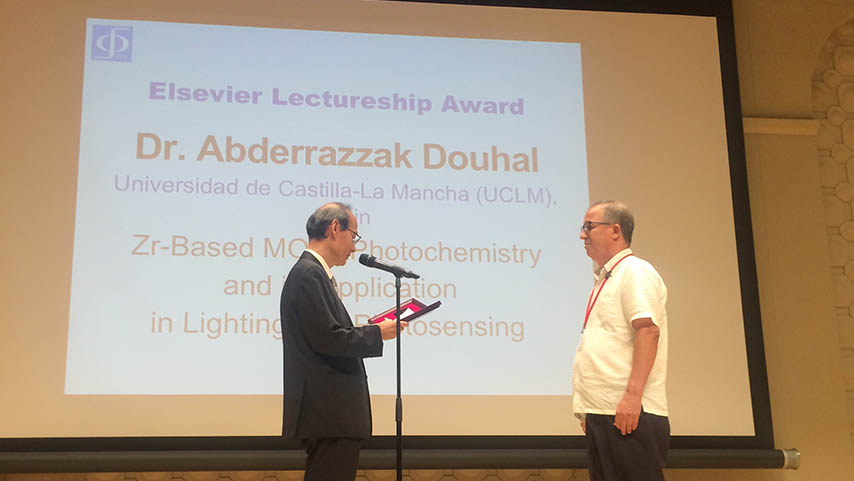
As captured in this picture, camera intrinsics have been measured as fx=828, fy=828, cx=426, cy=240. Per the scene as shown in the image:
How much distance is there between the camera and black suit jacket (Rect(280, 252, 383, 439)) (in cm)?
255

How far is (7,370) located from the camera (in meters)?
3.67

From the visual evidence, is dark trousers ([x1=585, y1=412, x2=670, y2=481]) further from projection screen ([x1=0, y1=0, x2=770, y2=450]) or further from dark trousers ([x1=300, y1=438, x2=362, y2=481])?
projection screen ([x1=0, y1=0, x2=770, y2=450])

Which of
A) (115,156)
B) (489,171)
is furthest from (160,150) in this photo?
(489,171)

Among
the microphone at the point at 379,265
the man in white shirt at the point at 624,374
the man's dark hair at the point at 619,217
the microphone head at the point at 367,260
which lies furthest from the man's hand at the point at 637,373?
the microphone head at the point at 367,260

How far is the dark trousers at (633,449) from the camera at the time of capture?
97.3 inches

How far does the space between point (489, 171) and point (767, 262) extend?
5.39ft

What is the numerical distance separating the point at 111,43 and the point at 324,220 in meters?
1.92

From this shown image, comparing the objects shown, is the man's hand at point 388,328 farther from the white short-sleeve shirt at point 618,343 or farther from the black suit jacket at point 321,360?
Answer: the white short-sleeve shirt at point 618,343

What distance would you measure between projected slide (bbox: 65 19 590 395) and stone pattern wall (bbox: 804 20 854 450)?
5.37 feet

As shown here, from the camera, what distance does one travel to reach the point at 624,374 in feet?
8.34

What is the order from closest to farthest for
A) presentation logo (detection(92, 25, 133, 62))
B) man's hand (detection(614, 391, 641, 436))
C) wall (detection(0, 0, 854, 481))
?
man's hand (detection(614, 391, 641, 436)) < presentation logo (detection(92, 25, 133, 62)) < wall (detection(0, 0, 854, 481))

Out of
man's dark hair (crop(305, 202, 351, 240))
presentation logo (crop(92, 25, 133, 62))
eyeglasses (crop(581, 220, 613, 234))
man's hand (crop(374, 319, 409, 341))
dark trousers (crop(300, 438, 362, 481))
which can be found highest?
presentation logo (crop(92, 25, 133, 62))

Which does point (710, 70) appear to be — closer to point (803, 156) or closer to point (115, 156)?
point (803, 156)

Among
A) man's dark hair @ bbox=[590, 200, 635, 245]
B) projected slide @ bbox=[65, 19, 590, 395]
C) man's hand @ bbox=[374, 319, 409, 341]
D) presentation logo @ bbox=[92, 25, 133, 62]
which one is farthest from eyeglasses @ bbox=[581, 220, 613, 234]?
presentation logo @ bbox=[92, 25, 133, 62]
